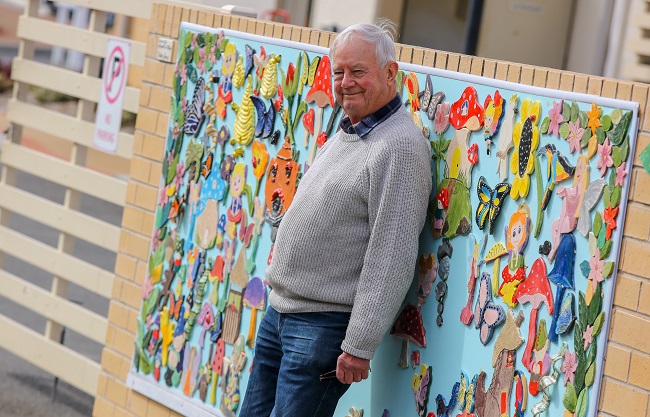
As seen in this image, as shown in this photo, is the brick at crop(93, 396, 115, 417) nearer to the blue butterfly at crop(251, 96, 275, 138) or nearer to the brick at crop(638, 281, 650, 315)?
the blue butterfly at crop(251, 96, 275, 138)

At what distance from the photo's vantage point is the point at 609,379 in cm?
329

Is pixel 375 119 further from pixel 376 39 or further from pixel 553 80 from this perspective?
pixel 553 80

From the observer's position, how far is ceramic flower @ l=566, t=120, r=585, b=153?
11.0ft

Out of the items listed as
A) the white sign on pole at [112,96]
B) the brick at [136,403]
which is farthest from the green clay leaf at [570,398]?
the white sign on pole at [112,96]

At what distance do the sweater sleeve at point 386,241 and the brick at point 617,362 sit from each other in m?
0.70

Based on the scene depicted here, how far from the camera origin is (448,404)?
382 cm

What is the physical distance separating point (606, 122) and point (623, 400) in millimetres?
771

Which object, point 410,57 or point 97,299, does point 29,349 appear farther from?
point 410,57

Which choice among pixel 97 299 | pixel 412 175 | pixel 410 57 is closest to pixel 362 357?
pixel 412 175

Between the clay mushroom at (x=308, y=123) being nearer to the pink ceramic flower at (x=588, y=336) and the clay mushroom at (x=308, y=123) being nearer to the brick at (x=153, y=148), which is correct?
the brick at (x=153, y=148)

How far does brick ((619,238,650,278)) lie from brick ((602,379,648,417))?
12.5 inches

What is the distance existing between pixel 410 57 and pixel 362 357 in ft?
3.66

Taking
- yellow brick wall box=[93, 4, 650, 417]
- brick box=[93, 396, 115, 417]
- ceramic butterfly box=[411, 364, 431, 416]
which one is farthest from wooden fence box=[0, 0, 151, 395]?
ceramic butterfly box=[411, 364, 431, 416]

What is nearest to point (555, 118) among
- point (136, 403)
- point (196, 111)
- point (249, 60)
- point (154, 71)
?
point (249, 60)
